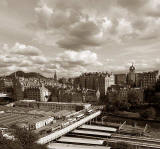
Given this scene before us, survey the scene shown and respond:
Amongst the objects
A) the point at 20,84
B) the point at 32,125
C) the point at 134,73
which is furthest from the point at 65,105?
the point at 134,73

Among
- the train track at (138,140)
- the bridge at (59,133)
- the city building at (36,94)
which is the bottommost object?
the train track at (138,140)

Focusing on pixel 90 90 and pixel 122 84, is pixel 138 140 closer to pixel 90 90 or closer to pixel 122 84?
pixel 90 90

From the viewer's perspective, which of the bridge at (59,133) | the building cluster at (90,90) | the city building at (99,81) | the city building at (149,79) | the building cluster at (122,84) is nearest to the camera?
the bridge at (59,133)

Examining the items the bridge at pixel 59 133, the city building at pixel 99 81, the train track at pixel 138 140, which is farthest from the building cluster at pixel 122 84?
the train track at pixel 138 140

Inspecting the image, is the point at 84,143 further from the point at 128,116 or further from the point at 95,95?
the point at 95,95

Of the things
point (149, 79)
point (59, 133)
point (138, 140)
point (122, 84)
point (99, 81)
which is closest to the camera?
point (138, 140)

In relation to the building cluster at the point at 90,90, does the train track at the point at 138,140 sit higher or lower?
lower

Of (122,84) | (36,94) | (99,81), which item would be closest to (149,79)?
(122,84)

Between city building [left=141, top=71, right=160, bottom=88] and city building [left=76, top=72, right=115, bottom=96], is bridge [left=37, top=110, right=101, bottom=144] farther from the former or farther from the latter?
city building [left=141, top=71, right=160, bottom=88]

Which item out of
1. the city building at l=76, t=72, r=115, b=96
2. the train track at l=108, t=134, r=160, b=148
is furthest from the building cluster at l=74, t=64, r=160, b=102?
the train track at l=108, t=134, r=160, b=148

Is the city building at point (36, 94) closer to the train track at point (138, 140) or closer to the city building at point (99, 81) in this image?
→ the city building at point (99, 81)

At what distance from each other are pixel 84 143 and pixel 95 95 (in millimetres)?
37726

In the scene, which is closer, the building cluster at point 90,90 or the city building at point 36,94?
→ the building cluster at point 90,90

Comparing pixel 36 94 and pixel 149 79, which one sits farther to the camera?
pixel 149 79
